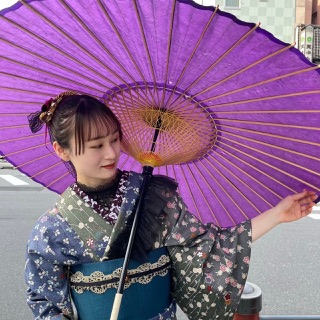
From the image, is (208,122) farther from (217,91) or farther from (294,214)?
(294,214)

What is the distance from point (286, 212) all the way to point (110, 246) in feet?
1.87

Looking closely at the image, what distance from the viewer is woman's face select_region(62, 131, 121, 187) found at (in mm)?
1170

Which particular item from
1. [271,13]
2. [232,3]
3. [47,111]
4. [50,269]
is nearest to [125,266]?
[50,269]

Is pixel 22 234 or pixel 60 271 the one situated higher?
pixel 60 271

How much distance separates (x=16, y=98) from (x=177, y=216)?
26.1 inches

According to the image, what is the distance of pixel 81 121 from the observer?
116cm

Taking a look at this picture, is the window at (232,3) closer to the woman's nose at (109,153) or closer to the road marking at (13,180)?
the road marking at (13,180)

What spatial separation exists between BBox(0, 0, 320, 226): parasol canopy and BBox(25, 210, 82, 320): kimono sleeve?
0.37 m

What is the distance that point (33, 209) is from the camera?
241 inches

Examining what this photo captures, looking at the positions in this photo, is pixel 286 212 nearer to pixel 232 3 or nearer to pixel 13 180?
pixel 13 180

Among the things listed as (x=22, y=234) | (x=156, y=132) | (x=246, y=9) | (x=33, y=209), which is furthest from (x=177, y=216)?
(x=246, y=9)

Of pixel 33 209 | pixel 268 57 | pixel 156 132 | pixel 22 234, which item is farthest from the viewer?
pixel 33 209

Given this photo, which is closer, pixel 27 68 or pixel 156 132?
pixel 27 68

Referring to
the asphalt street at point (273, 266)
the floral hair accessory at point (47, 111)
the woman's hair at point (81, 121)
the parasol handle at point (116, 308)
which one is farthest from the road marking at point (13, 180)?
the parasol handle at point (116, 308)
